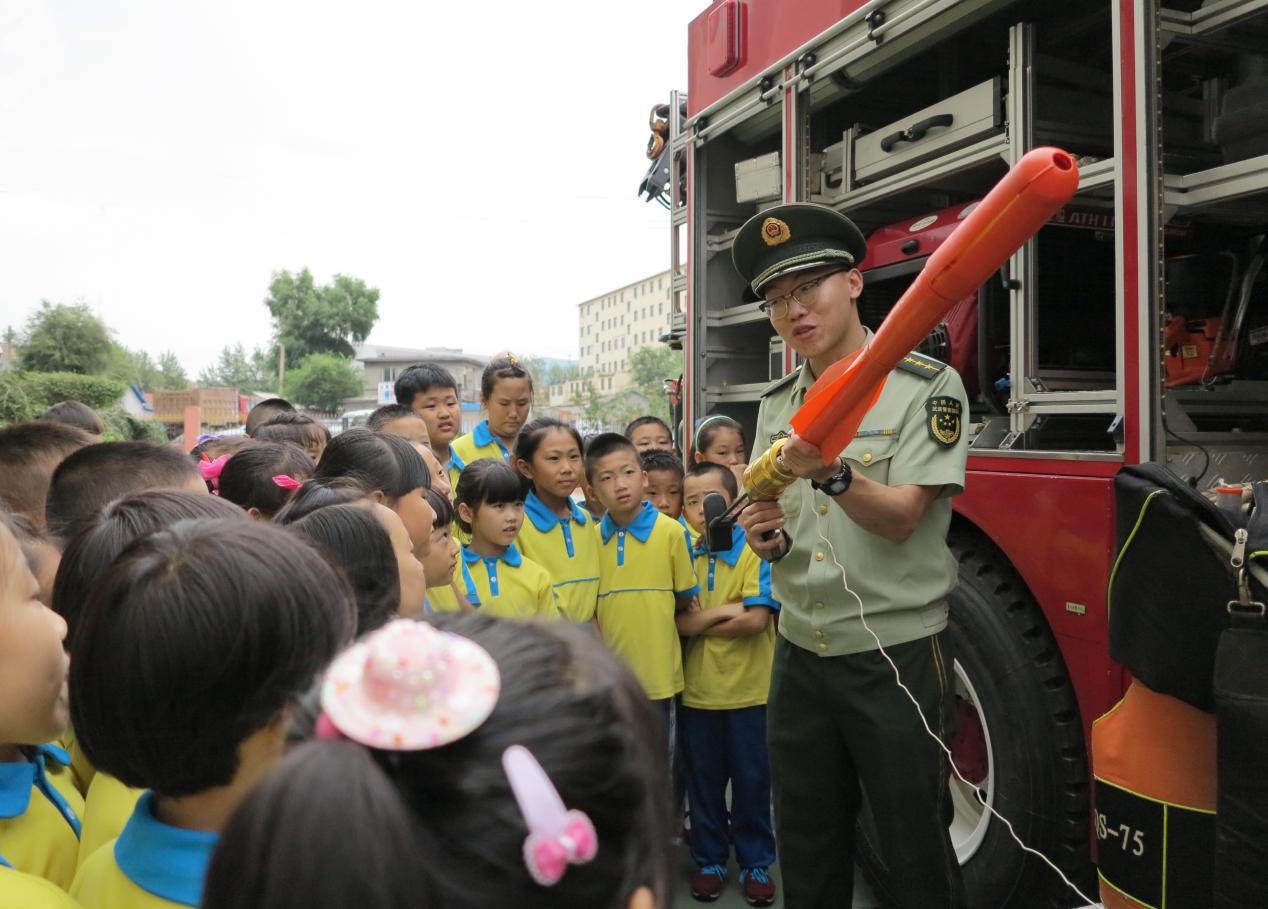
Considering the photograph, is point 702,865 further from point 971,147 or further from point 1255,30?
point 1255,30

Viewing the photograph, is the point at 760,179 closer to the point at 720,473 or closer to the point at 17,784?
the point at 720,473

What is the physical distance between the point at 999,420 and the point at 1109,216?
0.62 meters

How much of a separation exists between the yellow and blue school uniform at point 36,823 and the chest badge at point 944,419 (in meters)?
1.68

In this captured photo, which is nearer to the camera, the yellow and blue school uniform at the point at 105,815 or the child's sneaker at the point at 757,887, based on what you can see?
the yellow and blue school uniform at the point at 105,815

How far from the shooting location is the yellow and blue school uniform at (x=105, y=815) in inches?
48.1

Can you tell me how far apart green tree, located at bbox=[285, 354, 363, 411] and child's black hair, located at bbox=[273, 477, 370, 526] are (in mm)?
44301

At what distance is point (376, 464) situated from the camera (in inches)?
87.7

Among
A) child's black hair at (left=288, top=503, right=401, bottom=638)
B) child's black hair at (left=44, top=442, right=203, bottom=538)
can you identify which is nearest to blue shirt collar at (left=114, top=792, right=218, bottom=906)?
child's black hair at (left=288, top=503, right=401, bottom=638)

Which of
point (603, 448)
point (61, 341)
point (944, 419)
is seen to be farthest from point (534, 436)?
point (61, 341)

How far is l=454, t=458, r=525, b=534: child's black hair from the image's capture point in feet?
9.15

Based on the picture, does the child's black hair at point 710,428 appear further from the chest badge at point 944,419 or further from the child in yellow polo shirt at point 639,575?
the chest badge at point 944,419

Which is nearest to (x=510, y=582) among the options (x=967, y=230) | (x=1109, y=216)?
(x=967, y=230)

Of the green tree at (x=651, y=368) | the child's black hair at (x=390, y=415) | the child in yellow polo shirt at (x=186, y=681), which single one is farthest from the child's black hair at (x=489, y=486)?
the green tree at (x=651, y=368)

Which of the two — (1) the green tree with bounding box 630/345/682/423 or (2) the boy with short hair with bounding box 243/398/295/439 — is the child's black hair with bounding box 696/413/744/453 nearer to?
(2) the boy with short hair with bounding box 243/398/295/439
